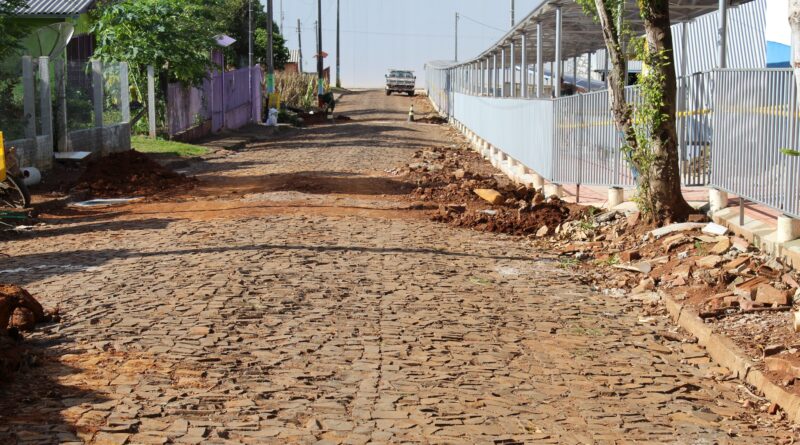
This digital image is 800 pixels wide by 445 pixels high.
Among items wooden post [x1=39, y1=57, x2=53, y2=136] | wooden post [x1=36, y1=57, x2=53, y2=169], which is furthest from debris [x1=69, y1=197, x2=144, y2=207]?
wooden post [x1=39, y1=57, x2=53, y2=136]

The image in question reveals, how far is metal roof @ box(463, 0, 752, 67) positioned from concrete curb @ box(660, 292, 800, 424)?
7202mm

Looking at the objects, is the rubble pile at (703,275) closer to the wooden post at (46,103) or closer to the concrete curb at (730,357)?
the concrete curb at (730,357)

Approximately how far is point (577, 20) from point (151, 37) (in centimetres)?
1226

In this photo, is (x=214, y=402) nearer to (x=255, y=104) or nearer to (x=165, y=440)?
(x=165, y=440)

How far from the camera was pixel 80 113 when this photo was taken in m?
23.2

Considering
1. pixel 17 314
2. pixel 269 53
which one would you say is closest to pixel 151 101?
pixel 269 53

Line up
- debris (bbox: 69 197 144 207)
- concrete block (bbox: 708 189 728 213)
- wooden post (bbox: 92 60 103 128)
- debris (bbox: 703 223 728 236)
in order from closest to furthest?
debris (bbox: 703 223 728 236) < concrete block (bbox: 708 189 728 213) < debris (bbox: 69 197 144 207) < wooden post (bbox: 92 60 103 128)

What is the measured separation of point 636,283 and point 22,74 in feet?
45.7

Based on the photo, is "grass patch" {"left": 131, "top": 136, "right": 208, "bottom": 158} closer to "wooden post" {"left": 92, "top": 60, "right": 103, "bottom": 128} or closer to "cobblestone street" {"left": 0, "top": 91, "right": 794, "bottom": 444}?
"wooden post" {"left": 92, "top": 60, "right": 103, "bottom": 128}

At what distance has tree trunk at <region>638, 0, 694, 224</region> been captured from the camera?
1219 cm

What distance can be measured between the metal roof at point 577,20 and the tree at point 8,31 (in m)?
9.72

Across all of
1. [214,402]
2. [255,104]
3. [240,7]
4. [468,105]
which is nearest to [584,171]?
[214,402]

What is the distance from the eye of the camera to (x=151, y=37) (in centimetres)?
2895

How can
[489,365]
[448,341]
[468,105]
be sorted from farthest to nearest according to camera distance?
[468,105], [448,341], [489,365]
